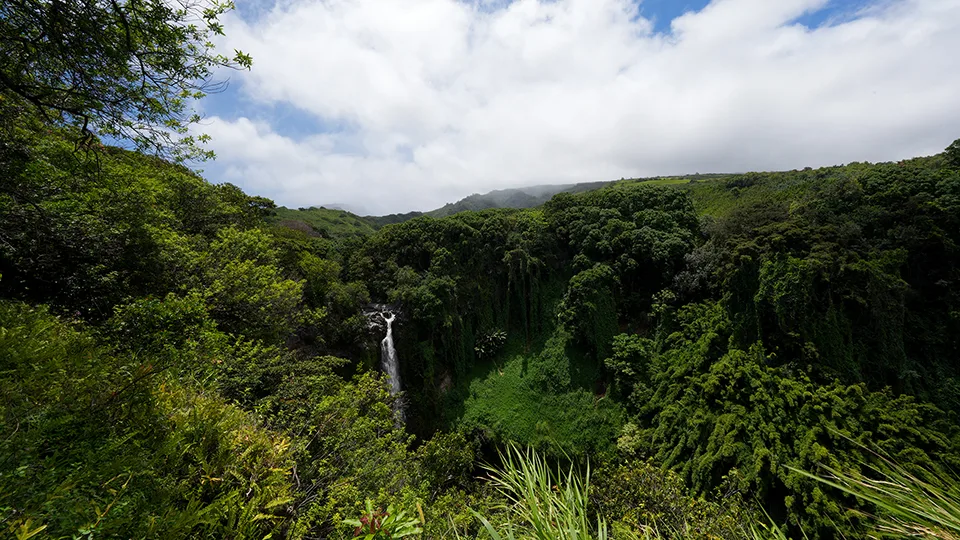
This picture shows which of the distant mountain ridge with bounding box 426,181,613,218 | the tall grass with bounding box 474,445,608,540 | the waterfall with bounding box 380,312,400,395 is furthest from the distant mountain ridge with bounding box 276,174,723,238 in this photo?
the tall grass with bounding box 474,445,608,540

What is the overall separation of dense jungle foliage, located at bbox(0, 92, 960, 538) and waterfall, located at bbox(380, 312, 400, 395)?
50 cm

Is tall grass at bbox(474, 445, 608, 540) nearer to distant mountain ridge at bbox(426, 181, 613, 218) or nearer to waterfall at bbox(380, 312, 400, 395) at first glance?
waterfall at bbox(380, 312, 400, 395)

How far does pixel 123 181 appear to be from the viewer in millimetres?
7688

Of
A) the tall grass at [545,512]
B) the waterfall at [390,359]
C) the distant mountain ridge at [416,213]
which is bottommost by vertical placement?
the waterfall at [390,359]

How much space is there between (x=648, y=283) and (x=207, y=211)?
64.8 ft

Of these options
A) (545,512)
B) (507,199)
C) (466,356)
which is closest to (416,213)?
(507,199)

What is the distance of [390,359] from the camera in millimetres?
19031

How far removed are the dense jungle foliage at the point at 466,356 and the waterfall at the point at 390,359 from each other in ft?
1.64

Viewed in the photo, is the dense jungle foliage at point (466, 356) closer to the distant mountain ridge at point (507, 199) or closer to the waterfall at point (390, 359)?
the waterfall at point (390, 359)

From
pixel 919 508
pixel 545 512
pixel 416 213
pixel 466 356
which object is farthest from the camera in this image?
pixel 416 213

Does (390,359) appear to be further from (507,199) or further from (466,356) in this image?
(507,199)

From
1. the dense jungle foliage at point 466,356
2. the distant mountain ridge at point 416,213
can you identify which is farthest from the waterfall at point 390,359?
the distant mountain ridge at point 416,213

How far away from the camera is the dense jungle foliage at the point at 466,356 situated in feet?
10.7

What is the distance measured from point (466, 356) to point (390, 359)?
4.14m
